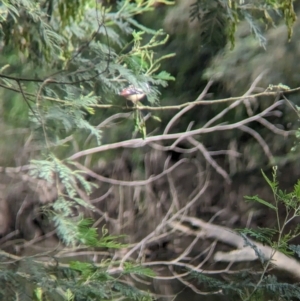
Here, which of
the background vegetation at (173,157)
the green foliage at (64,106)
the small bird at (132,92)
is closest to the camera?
the green foliage at (64,106)

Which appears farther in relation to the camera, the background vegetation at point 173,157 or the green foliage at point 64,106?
the background vegetation at point 173,157

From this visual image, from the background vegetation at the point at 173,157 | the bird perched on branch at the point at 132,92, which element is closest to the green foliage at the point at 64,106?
the bird perched on branch at the point at 132,92

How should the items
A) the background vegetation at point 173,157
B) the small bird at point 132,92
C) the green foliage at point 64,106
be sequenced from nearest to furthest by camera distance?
the green foliage at point 64,106, the small bird at point 132,92, the background vegetation at point 173,157

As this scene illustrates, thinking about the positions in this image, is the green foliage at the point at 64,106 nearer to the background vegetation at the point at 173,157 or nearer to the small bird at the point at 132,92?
the small bird at the point at 132,92

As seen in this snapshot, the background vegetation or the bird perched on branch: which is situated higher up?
the bird perched on branch

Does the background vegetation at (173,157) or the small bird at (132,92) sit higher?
the small bird at (132,92)

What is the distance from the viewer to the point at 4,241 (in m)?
2.82

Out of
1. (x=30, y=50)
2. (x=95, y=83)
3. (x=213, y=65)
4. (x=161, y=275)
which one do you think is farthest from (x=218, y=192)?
(x=30, y=50)

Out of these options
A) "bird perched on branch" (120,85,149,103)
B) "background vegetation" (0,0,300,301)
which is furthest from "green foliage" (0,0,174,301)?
"background vegetation" (0,0,300,301)

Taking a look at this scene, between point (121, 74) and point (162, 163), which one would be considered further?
point (162, 163)

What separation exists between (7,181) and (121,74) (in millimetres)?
1371

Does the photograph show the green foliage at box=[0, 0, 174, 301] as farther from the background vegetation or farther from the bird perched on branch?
the background vegetation

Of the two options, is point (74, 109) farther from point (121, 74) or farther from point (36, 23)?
point (36, 23)

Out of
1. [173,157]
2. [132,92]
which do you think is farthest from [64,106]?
[173,157]
